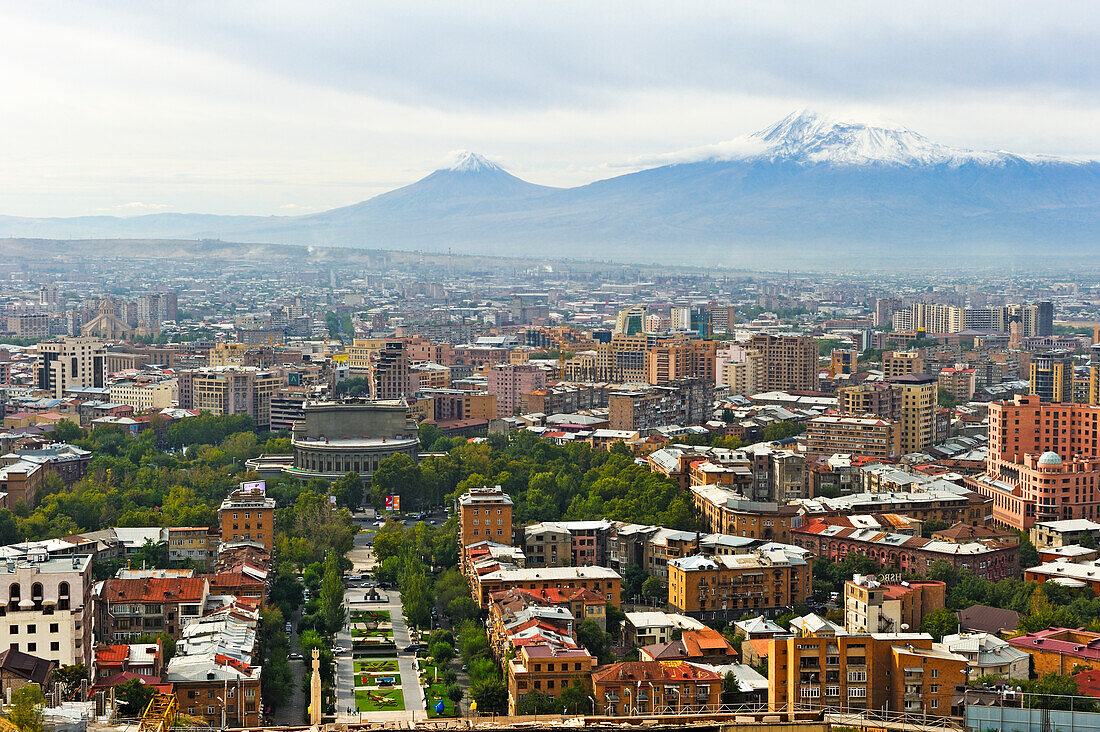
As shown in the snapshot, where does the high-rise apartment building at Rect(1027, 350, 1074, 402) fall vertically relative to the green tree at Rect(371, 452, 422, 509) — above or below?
above

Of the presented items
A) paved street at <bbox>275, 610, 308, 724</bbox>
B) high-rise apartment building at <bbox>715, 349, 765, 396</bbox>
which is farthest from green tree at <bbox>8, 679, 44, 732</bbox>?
high-rise apartment building at <bbox>715, 349, 765, 396</bbox>

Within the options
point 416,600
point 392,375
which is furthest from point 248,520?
point 392,375

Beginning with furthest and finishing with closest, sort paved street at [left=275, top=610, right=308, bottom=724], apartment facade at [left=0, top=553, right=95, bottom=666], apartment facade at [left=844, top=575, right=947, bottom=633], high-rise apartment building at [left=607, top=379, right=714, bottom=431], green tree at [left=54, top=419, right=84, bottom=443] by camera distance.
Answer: high-rise apartment building at [left=607, top=379, right=714, bottom=431]
green tree at [left=54, top=419, right=84, bottom=443]
apartment facade at [left=844, top=575, right=947, bottom=633]
paved street at [left=275, top=610, right=308, bottom=724]
apartment facade at [left=0, top=553, right=95, bottom=666]

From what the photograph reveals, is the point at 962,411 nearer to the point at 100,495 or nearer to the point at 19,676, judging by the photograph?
the point at 100,495

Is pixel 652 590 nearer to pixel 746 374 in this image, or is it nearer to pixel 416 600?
pixel 416 600

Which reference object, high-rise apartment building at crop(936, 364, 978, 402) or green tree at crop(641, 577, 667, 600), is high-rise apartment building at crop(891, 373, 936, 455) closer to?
high-rise apartment building at crop(936, 364, 978, 402)

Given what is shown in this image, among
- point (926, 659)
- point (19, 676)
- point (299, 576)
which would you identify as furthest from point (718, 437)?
point (19, 676)
